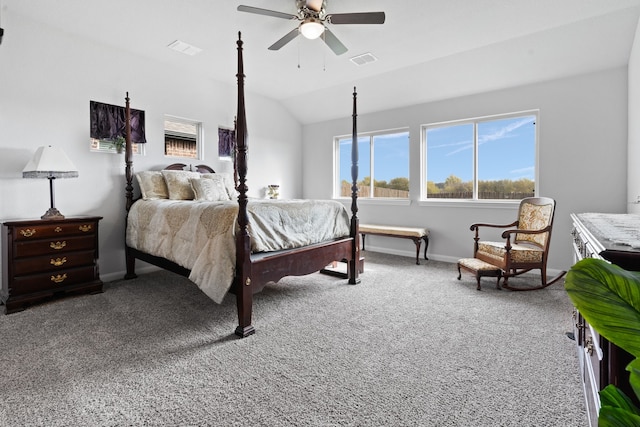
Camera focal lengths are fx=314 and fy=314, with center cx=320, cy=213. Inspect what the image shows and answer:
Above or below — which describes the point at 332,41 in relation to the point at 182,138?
above

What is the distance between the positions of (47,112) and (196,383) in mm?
3496

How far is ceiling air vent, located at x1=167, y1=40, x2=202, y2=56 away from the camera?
150 inches

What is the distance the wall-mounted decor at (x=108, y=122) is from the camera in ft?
12.4

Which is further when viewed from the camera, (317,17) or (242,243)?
(317,17)

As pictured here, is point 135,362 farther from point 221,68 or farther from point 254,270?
point 221,68

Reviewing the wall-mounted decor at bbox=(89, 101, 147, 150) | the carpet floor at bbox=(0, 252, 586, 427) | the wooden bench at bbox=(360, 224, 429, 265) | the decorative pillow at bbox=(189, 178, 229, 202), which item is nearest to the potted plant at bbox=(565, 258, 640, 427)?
the carpet floor at bbox=(0, 252, 586, 427)

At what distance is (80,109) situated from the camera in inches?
145

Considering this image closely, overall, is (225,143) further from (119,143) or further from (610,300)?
(610,300)

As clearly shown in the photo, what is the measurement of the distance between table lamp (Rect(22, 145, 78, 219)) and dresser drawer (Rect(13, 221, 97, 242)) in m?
0.14

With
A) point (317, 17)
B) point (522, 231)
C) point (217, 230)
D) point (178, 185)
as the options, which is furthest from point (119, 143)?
point (522, 231)

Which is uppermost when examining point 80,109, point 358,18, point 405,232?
point 358,18

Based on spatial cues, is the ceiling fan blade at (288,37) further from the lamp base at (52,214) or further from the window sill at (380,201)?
the window sill at (380,201)

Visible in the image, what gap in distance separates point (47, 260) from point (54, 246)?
143mm

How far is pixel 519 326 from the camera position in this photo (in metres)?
2.52
